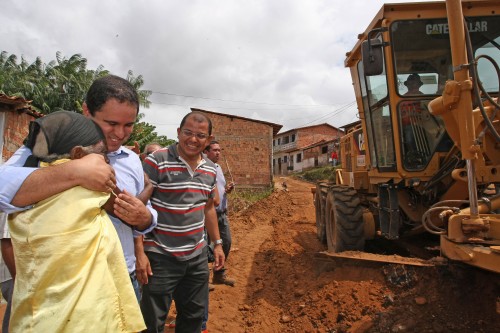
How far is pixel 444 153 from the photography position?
4.04m

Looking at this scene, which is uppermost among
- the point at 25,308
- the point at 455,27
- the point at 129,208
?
the point at 455,27

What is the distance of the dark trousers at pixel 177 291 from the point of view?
2328mm

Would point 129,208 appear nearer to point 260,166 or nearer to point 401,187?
point 401,187

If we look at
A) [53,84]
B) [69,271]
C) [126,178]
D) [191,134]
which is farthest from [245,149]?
[69,271]

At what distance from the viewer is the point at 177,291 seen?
254cm

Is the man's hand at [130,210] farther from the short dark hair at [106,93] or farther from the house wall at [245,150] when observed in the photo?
the house wall at [245,150]

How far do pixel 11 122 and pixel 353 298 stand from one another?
265 inches

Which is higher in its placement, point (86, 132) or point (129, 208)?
point (86, 132)

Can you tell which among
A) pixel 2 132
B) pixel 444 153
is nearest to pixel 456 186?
pixel 444 153

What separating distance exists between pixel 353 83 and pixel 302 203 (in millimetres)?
9314

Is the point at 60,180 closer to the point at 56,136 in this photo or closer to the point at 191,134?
the point at 56,136

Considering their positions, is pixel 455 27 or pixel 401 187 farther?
pixel 401 187

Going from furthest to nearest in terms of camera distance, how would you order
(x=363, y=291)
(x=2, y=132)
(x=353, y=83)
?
(x=2, y=132)
(x=353, y=83)
(x=363, y=291)

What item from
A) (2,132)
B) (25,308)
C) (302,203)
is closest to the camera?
(25,308)
